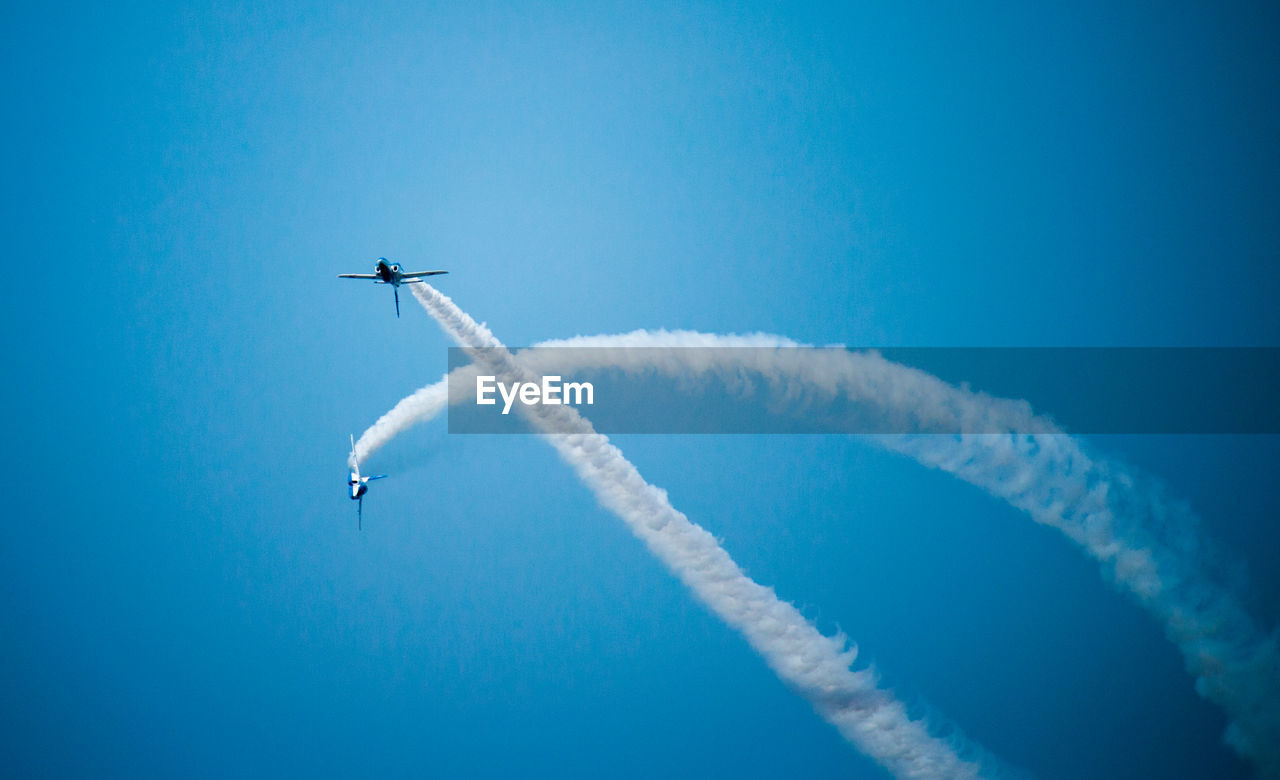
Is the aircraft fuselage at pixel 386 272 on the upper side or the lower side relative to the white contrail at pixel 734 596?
upper

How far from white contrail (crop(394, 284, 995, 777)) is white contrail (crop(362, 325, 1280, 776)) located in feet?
10.7

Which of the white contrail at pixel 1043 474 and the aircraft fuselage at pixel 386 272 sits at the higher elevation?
the aircraft fuselage at pixel 386 272

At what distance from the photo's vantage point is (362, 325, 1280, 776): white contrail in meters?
25.5

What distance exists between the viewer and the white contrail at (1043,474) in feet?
83.7

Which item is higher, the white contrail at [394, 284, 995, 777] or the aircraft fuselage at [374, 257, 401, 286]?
the aircraft fuselage at [374, 257, 401, 286]

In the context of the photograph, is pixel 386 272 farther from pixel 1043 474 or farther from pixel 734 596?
pixel 1043 474

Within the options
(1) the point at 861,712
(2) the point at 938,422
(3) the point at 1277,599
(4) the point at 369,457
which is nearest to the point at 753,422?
(2) the point at 938,422

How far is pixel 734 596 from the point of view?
27.3 m

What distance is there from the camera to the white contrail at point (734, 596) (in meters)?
25.4

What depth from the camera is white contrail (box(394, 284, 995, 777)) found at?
25375 mm

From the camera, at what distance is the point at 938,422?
2875 centimetres

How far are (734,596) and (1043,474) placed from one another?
14.6 m

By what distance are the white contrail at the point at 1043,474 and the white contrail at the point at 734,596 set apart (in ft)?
10.7

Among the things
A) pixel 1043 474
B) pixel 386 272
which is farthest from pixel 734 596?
pixel 386 272
